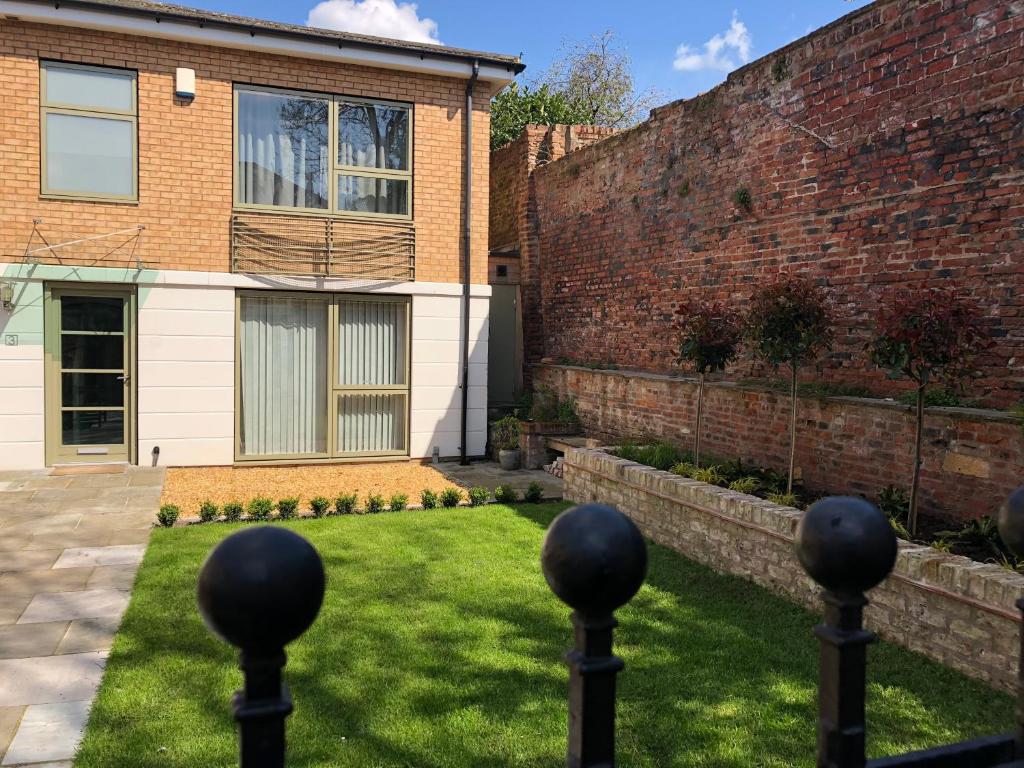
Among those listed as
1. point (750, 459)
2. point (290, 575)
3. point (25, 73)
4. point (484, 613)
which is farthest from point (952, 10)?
point (25, 73)

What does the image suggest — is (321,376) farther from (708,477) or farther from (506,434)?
(708,477)

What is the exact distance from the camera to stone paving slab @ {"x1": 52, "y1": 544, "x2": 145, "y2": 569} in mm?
6121

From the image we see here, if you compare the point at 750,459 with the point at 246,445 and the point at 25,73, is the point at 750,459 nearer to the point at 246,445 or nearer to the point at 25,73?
the point at 246,445

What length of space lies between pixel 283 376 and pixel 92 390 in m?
2.35

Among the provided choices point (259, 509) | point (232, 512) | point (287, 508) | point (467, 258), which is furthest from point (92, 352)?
point (467, 258)

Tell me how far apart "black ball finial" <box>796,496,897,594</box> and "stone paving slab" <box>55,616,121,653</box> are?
4.32 meters

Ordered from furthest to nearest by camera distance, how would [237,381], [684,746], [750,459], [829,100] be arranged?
[237,381], [750,459], [829,100], [684,746]

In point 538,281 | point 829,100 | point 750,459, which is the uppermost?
point 829,100

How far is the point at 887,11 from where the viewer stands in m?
6.62

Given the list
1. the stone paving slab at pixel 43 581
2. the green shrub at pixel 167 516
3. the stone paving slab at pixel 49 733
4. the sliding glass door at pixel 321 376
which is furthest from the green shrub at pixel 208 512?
the stone paving slab at pixel 49 733

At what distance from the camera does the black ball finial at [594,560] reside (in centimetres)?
116

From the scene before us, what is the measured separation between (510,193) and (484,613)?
10691 mm

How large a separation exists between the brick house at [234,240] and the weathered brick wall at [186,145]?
A: 0.08 ft

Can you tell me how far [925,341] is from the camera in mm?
5301
